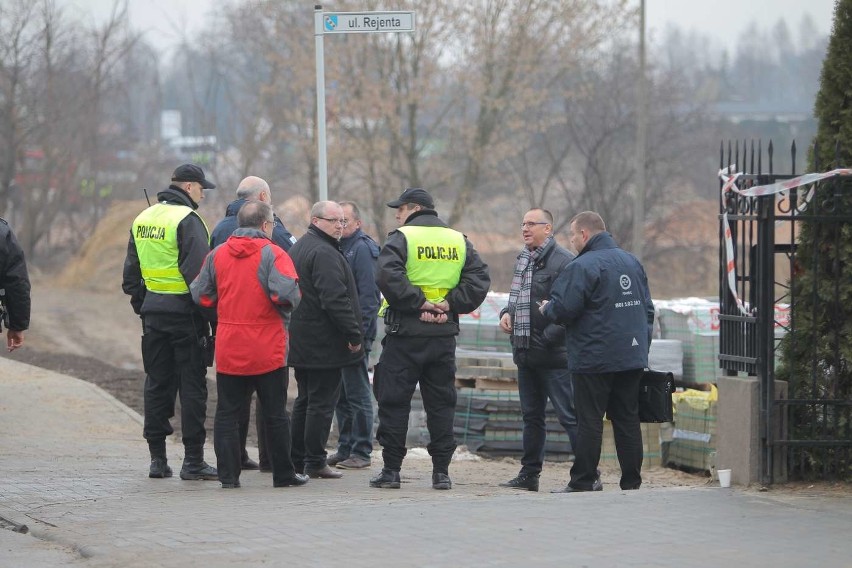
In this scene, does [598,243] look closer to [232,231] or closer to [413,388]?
[413,388]

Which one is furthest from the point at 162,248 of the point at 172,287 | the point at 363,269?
the point at 363,269

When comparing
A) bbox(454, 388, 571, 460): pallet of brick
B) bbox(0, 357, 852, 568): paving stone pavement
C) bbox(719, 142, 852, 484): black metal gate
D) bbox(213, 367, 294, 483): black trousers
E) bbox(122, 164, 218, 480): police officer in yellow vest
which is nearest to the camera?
bbox(0, 357, 852, 568): paving stone pavement

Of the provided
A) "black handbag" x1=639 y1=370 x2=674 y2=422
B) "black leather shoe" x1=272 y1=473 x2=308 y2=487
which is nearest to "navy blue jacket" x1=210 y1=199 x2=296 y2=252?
"black leather shoe" x1=272 y1=473 x2=308 y2=487

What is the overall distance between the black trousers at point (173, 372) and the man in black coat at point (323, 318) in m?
0.67

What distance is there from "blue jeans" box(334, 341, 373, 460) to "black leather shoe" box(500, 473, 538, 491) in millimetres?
1285

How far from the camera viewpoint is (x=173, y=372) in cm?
917

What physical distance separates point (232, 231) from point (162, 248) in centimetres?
74

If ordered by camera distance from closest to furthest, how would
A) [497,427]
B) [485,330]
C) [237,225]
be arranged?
[237,225], [497,427], [485,330]

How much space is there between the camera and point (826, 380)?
8227 millimetres

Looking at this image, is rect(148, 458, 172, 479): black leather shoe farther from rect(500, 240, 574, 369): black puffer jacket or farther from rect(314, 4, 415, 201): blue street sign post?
rect(314, 4, 415, 201): blue street sign post

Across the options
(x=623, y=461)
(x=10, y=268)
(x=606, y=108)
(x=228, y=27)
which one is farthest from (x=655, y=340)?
(x=228, y=27)

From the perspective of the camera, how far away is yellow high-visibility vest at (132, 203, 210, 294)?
29.1ft

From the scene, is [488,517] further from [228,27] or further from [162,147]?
[162,147]

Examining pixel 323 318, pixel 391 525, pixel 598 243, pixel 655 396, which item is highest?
pixel 598 243
